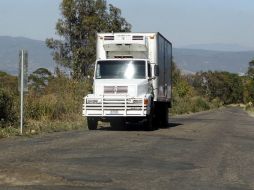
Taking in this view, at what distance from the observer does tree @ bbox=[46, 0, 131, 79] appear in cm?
4988

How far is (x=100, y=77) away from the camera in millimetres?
22797

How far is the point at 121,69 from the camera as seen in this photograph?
22.8 metres

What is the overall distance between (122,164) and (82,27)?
133 ft

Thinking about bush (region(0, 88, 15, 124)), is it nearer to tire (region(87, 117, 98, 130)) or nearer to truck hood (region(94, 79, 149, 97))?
tire (region(87, 117, 98, 130))

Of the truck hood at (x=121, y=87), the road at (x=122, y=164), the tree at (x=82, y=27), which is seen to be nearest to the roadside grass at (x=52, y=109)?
the truck hood at (x=121, y=87)

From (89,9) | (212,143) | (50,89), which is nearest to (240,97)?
(89,9)

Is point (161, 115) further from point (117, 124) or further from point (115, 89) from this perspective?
point (115, 89)

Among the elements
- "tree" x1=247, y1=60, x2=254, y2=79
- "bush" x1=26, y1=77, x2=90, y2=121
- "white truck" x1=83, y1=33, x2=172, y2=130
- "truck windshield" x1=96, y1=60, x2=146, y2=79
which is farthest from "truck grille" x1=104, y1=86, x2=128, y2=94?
"tree" x1=247, y1=60, x2=254, y2=79

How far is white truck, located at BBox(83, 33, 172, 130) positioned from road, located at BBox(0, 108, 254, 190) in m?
4.22

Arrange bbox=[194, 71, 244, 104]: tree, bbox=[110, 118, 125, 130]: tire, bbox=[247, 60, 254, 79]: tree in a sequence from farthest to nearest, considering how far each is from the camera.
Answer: bbox=[194, 71, 244, 104]: tree
bbox=[247, 60, 254, 79]: tree
bbox=[110, 118, 125, 130]: tire

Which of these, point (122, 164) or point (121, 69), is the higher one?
point (121, 69)

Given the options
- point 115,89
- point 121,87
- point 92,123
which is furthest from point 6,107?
point 121,87

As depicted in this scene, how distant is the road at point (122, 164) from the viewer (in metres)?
9.54

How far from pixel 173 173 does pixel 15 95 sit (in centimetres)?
1380
